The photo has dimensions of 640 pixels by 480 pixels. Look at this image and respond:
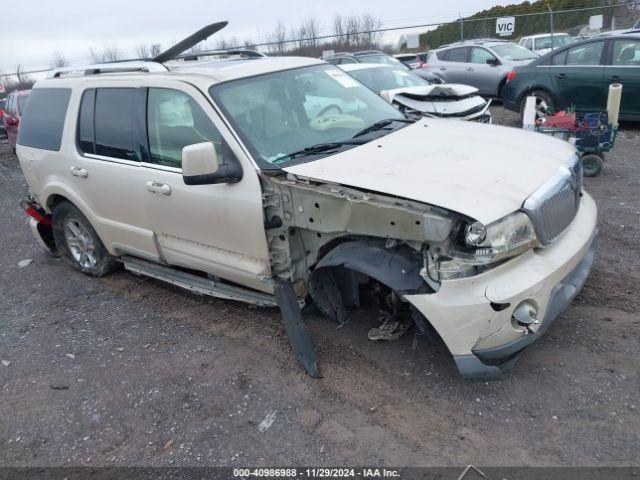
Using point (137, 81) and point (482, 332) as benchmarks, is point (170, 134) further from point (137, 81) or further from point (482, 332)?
point (482, 332)

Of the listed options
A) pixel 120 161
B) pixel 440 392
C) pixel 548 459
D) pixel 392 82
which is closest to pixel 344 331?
pixel 440 392

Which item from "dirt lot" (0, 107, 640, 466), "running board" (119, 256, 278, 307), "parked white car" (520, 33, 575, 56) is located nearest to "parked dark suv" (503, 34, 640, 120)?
"dirt lot" (0, 107, 640, 466)

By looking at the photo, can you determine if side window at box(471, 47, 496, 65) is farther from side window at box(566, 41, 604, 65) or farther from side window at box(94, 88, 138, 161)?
side window at box(94, 88, 138, 161)

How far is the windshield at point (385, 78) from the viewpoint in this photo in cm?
920

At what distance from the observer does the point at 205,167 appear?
10.8 ft

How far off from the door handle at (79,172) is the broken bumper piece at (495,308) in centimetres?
313

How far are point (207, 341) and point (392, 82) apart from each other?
263 inches

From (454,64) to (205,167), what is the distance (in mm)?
12212

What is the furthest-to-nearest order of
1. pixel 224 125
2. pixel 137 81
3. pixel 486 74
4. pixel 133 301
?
1. pixel 486 74
2. pixel 133 301
3. pixel 137 81
4. pixel 224 125

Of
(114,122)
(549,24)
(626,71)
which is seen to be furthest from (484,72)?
(549,24)

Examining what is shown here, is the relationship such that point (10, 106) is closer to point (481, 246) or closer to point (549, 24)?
point (481, 246)

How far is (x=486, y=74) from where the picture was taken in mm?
13375

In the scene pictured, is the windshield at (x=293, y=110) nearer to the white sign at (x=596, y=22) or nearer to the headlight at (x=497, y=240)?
the headlight at (x=497, y=240)

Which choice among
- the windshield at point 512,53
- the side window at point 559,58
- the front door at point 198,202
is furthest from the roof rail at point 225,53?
the windshield at point 512,53
